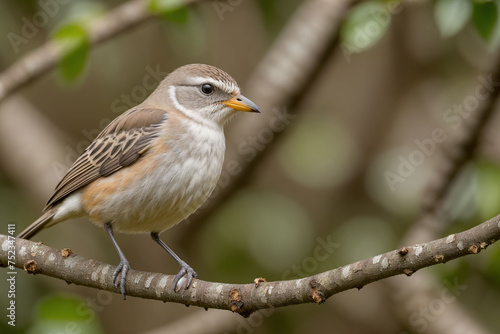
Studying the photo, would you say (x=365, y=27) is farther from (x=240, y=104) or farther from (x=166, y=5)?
(x=166, y=5)

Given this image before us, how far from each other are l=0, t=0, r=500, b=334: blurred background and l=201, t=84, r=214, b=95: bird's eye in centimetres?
62

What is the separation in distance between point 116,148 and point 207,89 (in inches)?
33.1

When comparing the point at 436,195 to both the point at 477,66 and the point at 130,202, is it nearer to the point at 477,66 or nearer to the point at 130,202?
the point at 477,66

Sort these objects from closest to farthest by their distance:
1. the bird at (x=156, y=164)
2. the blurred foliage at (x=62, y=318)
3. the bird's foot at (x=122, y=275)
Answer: the bird's foot at (x=122, y=275) < the bird at (x=156, y=164) < the blurred foliage at (x=62, y=318)

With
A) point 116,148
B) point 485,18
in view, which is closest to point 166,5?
point 116,148

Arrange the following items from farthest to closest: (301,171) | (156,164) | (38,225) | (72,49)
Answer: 1. (301,171)
2. (72,49)
3. (38,225)
4. (156,164)

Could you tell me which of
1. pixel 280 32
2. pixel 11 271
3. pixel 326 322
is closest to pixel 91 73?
pixel 280 32

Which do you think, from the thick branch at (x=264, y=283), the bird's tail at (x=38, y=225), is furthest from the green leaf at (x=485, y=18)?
the bird's tail at (x=38, y=225)

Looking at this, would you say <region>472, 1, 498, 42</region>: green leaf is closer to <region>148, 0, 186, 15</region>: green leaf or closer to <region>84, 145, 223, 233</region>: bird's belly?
<region>84, 145, 223, 233</region>: bird's belly

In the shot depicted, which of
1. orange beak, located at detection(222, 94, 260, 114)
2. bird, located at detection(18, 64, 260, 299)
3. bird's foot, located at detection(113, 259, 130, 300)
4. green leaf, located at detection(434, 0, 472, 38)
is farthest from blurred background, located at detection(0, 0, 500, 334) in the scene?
bird's foot, located at detection(113, 259, 130, 300)

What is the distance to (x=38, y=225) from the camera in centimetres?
491

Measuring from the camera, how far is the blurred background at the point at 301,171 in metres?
6.01

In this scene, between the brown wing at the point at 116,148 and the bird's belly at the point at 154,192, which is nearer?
the bird's belly at the point at 154,192

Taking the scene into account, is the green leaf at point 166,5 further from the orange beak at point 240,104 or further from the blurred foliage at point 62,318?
the blurred foliage at point 62,318
